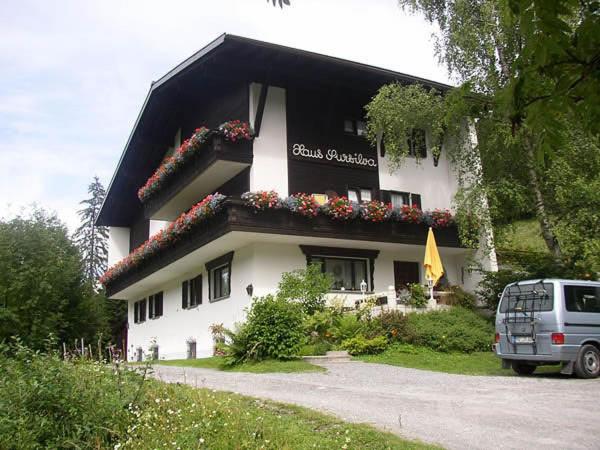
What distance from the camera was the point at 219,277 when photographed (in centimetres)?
2452

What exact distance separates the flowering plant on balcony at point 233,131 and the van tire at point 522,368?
11598 millimetres

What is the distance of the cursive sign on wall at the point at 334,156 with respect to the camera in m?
23.0

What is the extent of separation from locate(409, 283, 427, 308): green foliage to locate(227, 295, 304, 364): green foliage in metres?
5.35

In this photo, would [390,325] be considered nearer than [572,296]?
No

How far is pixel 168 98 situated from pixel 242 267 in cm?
865

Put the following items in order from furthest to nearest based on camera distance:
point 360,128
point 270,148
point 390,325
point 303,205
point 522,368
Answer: point 360,128 → point 270,148 → point 303,205 → point 390,325 → point 522,368

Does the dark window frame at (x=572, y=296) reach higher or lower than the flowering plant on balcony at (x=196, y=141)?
lower

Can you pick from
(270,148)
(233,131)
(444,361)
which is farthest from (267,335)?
(270,148)

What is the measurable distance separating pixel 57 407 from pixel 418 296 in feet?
52.3

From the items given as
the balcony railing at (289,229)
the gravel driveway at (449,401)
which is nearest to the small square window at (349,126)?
the balcony railing at (289,229)

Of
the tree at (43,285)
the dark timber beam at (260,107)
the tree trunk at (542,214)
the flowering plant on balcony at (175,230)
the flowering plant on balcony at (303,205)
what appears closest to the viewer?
the tree trunk at (542,214)

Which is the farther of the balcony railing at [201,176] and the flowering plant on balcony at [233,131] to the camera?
the balcony railing at [201,176]

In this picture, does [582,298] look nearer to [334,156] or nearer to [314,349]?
[314,349]

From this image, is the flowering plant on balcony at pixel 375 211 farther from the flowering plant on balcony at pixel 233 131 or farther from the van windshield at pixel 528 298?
the van windshield at pixel 528 298
